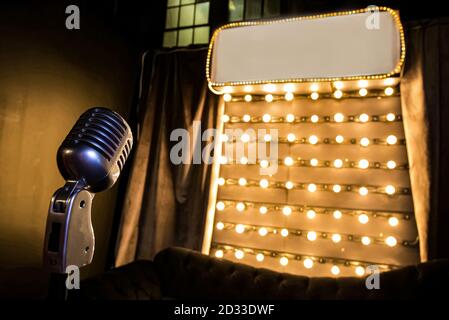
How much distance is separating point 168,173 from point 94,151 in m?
2.50

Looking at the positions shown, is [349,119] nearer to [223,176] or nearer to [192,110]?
[223,176]

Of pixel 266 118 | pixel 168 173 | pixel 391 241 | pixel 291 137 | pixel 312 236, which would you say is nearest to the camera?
pixel 391 241

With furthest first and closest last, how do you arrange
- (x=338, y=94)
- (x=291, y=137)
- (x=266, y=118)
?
(x=266, y=118) < (x=291, y=137) < (x=338, y=94)

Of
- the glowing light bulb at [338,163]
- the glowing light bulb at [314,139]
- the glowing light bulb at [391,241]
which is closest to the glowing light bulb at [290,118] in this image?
the glowing light bulb at [314,139]

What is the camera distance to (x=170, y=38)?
156 inches

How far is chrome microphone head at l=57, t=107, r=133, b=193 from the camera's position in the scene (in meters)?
0.84

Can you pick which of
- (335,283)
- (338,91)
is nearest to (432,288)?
(335,283)

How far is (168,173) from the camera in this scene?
3332 mm

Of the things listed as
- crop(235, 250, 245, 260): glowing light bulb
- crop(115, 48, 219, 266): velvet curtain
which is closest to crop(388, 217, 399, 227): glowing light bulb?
crop(235, 250, 245, 260): glowing light bulb

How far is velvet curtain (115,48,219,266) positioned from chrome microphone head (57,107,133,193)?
2.21m

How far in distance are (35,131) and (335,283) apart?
252 cm

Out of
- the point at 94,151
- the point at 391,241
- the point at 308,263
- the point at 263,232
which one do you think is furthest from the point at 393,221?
the point at 94,151

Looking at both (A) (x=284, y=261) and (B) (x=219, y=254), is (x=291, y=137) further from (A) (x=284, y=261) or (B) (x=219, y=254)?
(B) (x=219, y=254)

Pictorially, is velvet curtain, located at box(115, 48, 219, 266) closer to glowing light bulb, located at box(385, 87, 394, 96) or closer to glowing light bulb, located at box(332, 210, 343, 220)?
glowing light bulb, located at box(332, 210, 343, 220)
